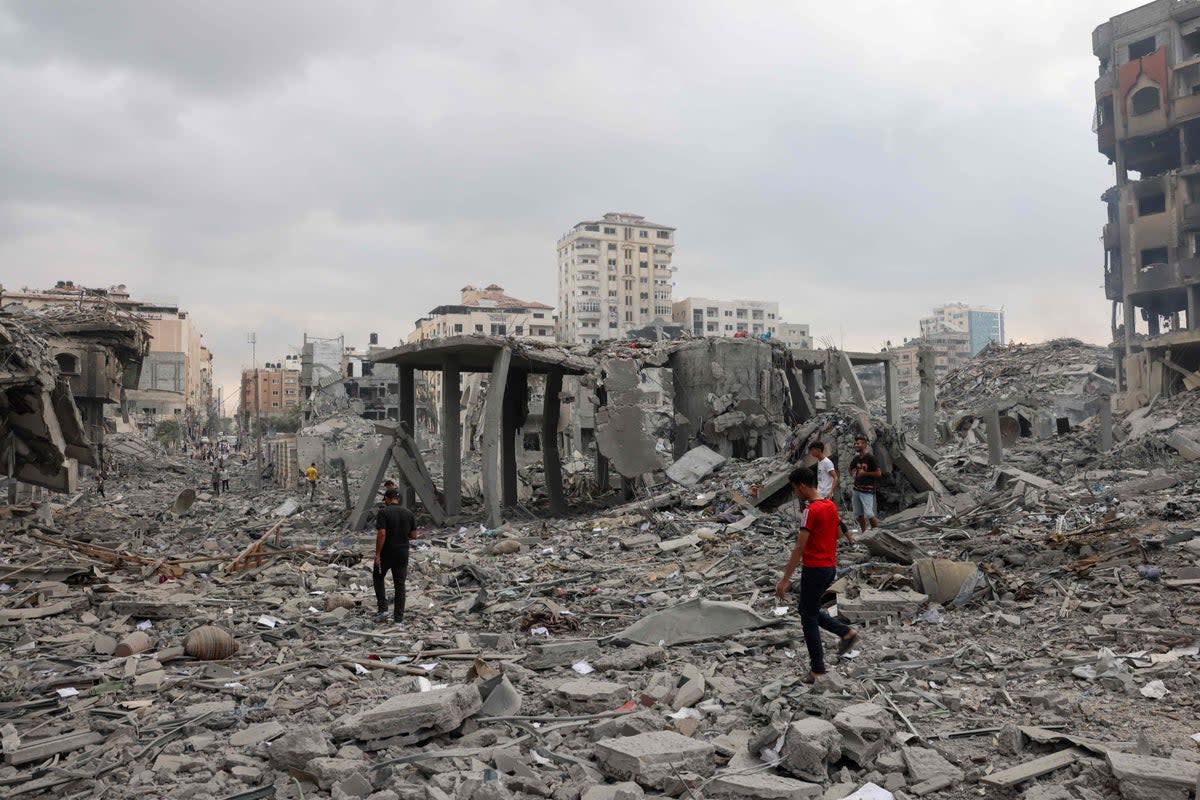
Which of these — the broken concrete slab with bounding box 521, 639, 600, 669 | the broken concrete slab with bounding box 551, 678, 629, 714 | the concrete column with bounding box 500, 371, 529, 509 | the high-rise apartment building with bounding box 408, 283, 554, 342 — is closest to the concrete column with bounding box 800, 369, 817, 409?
the concrete column with bounding box 500, 371, 529, 509

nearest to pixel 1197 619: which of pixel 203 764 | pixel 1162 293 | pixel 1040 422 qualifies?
pixel 203 764

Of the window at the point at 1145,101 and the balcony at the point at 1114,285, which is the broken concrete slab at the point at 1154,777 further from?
the window at the point at 1145,101

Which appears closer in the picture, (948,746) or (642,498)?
(948,746)

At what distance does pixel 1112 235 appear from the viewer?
52969 mm

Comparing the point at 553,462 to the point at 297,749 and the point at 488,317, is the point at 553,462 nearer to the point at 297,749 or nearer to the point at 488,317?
the point at 297,749

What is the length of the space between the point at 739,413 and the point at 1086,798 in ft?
51.8

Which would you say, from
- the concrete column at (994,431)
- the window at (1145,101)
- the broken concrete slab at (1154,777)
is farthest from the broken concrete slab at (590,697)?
the window at (1145,101)

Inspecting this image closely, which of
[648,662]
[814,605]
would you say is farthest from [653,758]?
[648,662]

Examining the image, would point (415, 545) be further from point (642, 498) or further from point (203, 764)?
point (203, 764)

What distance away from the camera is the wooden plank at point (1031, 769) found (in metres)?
4.54

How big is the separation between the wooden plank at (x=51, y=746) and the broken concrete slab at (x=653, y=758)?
330 centimetres

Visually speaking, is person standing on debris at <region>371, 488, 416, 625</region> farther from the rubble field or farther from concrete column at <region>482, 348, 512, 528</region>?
concrete column at <region>482, 348, 512, 528</region>

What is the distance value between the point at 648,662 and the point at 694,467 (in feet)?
35.8

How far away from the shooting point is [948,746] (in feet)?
16.8
